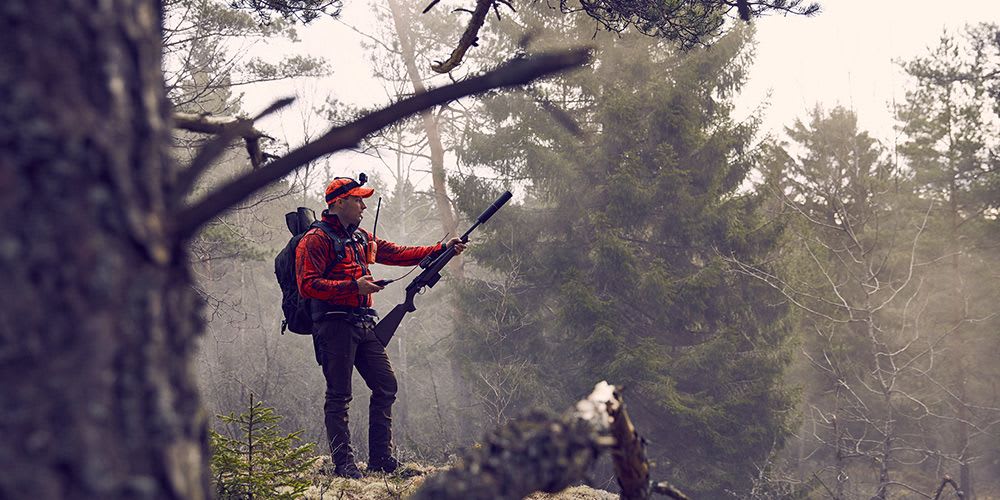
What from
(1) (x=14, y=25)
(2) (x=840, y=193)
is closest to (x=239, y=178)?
(1) (x=14, y=25)

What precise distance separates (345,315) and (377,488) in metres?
1.36

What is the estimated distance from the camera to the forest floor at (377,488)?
5148mm

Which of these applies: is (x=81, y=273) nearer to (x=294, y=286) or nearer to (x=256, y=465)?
(x=256, y=465)

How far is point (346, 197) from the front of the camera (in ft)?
18.7

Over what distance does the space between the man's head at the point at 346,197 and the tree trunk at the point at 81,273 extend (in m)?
4.78

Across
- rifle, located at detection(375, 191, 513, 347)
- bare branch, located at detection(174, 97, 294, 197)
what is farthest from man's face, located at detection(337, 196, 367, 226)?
bare branch, located at detection(174, 97, 294, 197)

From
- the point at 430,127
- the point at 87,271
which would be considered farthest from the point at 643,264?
the point at 87,271

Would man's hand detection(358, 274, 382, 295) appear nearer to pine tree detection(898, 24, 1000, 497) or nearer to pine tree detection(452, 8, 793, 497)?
pine tree detection(452, 8, 793, 497)

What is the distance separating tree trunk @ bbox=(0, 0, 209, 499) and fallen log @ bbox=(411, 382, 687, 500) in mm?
444

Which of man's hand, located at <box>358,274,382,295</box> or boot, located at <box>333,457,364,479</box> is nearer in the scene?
man's hand, located at <box>358,274,382,295</box>

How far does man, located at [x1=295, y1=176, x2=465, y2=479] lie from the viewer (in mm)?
5625

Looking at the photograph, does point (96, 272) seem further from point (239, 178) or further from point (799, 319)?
point (799, 319)

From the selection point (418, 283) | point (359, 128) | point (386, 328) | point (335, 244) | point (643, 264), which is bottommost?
point (359, 128)

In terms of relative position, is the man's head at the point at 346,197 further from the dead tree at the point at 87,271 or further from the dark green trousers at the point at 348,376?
the dead tree at the point at 87,271
